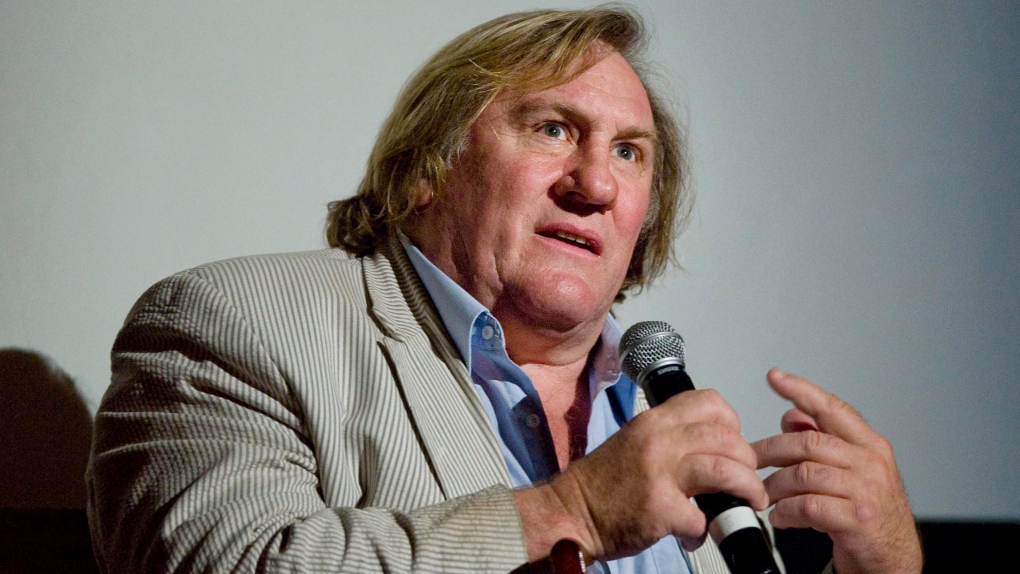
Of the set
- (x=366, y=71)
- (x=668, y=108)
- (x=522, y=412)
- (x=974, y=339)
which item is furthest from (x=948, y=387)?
(x=366, y=71)

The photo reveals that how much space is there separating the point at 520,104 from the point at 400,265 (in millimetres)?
442

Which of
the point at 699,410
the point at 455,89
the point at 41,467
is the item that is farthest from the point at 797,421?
the point at 41,467

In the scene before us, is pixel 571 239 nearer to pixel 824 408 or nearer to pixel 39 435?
pixel 824 408

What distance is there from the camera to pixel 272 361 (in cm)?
142

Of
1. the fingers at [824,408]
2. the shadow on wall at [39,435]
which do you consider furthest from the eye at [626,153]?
the shadow on wall at [39,435]

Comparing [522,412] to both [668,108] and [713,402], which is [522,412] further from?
[668,108]

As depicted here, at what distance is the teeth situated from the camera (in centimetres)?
184

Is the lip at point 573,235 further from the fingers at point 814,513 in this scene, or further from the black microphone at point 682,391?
the fingers at point 814,513

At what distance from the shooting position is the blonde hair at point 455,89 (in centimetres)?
197

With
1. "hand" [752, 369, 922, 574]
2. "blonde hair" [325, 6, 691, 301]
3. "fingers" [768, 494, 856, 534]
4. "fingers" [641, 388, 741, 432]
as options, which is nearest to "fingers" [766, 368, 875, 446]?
"hand" [752, 369, 922, 574]

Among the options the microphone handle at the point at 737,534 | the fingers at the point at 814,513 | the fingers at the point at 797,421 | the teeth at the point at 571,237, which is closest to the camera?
the microphone handle at the point at 737,534

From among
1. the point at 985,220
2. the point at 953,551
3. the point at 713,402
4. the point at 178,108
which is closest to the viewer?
the point at 713,402

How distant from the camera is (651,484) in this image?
1.16 metres

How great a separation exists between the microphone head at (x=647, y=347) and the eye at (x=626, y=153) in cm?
65
